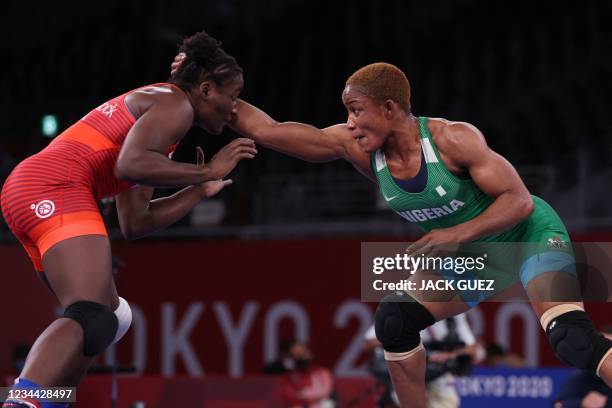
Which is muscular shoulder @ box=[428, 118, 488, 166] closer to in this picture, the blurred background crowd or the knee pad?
the knee pad

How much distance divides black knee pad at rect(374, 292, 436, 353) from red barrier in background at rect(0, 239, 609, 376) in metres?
6.10

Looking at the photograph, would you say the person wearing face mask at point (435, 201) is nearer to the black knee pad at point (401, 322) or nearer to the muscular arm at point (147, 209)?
the black knee pad at point (401, 322)

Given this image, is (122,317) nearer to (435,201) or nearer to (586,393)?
(435,201)

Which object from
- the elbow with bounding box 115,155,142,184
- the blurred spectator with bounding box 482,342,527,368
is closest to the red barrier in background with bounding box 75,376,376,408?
the blurred spectator with bounding box 482,342,527,368

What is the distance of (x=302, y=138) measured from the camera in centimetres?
543

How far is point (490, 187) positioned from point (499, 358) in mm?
6044

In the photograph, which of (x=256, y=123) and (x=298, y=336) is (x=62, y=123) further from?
(x=256, y=123)

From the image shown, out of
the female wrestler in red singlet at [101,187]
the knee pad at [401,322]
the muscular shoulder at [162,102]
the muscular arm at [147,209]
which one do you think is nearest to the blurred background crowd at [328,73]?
the knee pad at [401,322]

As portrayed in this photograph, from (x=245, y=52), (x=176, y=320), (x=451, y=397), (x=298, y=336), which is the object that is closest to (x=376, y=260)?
(x=451, y=397)

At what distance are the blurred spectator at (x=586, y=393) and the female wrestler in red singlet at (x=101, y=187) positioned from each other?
3.43m

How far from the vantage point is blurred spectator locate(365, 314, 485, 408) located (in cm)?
834

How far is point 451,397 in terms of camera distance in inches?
332

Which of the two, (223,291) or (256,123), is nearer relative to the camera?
(256,123)

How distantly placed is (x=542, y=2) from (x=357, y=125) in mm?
12379
